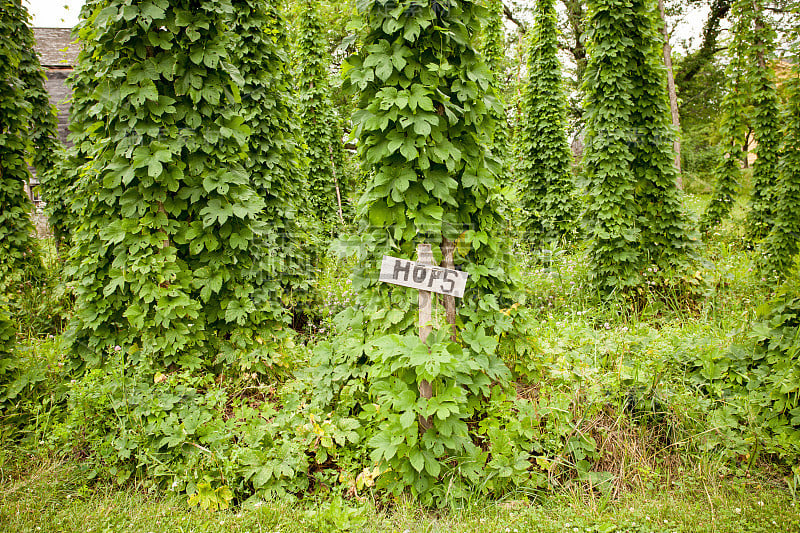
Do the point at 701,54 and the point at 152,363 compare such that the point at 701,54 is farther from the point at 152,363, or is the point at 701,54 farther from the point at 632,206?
the point at 152,363

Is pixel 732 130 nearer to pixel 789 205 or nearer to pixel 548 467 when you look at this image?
pixel 789 205

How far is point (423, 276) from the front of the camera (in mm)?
2592

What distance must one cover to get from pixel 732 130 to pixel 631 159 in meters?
7.14

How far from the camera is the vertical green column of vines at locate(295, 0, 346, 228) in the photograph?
31.8 feet

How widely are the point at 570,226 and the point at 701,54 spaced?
15854mm

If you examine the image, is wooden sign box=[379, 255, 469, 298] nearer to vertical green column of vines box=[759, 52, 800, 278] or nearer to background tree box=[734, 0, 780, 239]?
vertical green column of vines box=[759, 52, 800, 278]

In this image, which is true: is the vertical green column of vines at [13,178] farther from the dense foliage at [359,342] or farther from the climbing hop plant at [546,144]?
the climbing hop plant at [546,144]

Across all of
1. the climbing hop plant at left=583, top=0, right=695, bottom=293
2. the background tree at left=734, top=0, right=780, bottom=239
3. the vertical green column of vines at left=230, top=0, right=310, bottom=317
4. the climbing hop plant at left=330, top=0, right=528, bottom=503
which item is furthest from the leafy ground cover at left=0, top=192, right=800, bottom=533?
the background tree at left=734, top=0, right=780, bottom=239

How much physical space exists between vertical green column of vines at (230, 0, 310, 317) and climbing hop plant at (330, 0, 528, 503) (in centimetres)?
235

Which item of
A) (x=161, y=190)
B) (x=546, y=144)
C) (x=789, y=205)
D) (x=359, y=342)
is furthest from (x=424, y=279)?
(x=546, y=144)

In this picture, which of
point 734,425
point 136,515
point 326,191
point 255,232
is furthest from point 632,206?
point 326,191

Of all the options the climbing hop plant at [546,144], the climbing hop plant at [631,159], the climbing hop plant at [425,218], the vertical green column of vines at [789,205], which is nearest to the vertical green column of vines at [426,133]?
the climbing hop plant at [425,218]

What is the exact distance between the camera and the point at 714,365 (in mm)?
3145

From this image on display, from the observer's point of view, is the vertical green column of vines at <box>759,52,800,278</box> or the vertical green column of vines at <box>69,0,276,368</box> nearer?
the vertical green column of vines at <box>69,0,276,368</box>
